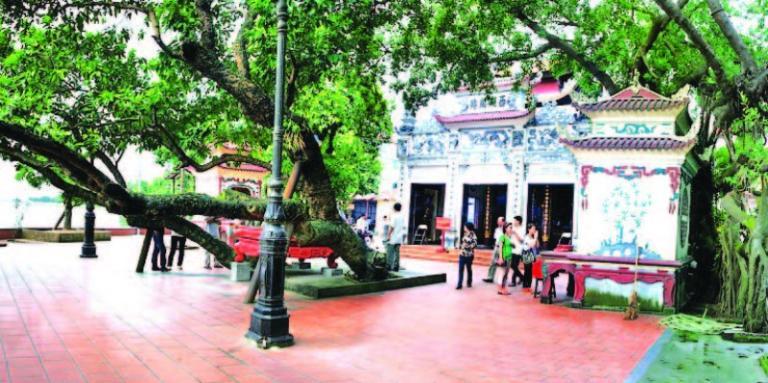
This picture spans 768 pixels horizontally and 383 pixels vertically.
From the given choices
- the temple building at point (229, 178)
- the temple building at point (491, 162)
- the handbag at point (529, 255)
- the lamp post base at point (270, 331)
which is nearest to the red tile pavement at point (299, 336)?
the lamp post base at point (270, 331)

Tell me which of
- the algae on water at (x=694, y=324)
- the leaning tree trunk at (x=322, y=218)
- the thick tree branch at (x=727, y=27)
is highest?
the thick tree branch at (x=727, y=27)

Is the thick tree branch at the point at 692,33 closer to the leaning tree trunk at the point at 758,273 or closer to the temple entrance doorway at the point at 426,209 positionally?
the leaning tree trunk at the point at 758,273

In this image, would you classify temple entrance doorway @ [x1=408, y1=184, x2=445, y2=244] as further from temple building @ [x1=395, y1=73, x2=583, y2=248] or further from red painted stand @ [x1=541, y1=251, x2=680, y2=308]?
red painted stand @ [x1=541, y1=251, x2=680, y2=308]

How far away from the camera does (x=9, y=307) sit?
770cm

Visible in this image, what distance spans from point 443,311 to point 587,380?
152 inches

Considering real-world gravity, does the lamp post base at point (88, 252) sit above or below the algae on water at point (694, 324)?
above

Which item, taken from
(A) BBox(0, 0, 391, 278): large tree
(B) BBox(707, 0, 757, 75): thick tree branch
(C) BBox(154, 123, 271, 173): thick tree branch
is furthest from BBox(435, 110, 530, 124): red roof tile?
(B) BBox(707, 0, 757, 75): thick tree branch

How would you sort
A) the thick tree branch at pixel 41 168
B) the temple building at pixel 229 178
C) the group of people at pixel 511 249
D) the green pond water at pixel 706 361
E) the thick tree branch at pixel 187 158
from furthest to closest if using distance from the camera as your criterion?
the temple building at pixel 229 178
the group of people at pixel 511 249
the thick tree branch at pixel 187 158
the thick tree branch at pixel 41 168
the green pond water at pixel 706 361

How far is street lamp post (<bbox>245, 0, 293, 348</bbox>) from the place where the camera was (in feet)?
20.8

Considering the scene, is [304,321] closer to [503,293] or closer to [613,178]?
[503,293]

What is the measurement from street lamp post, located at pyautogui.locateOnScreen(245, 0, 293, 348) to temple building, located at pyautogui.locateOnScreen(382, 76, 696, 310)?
595 cm

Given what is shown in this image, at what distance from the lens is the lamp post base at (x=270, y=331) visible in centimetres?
622

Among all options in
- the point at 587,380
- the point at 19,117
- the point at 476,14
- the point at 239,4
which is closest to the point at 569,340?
the point at 587,380

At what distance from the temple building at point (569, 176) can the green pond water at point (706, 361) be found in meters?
2.26
